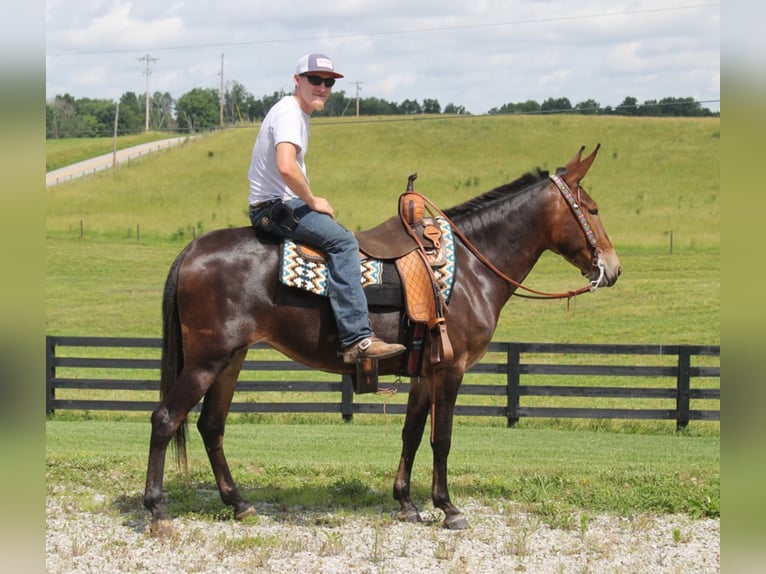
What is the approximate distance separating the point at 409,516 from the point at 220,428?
1.64 m

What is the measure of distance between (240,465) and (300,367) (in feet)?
17.9

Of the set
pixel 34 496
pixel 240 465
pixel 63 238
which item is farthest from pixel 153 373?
pixel 63 238

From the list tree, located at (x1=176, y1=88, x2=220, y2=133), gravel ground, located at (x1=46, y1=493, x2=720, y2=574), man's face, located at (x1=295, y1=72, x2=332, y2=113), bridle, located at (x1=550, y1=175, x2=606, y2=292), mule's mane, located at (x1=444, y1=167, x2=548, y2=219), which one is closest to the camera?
gravel ground, located at (x1=46, y1=493, x2=720, y2=574)

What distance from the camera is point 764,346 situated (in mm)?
1963

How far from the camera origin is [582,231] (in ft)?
23.0

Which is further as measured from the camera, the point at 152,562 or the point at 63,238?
the point at 63,238

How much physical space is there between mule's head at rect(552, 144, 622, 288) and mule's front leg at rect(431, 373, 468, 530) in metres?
1.40

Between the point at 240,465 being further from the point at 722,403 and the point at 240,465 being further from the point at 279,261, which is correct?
the point at 722,403

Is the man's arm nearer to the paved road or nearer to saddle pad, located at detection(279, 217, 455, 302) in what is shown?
saddle pad, located at detection(279, 217, 455, 302)

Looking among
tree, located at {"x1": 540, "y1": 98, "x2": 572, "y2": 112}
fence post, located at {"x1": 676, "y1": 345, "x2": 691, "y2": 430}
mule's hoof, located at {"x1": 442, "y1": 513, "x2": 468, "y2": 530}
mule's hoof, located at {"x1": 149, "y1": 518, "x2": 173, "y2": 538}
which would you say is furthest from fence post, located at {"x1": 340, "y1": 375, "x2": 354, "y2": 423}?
tree, located at {"x1": 540, "y1": 98, "x2": 572, "y2": 112}

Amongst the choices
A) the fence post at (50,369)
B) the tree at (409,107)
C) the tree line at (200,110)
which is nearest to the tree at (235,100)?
the tree line at (200,110)

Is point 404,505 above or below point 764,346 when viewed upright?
below

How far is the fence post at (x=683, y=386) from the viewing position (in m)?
13.5

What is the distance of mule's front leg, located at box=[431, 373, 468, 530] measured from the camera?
6.70 meters
